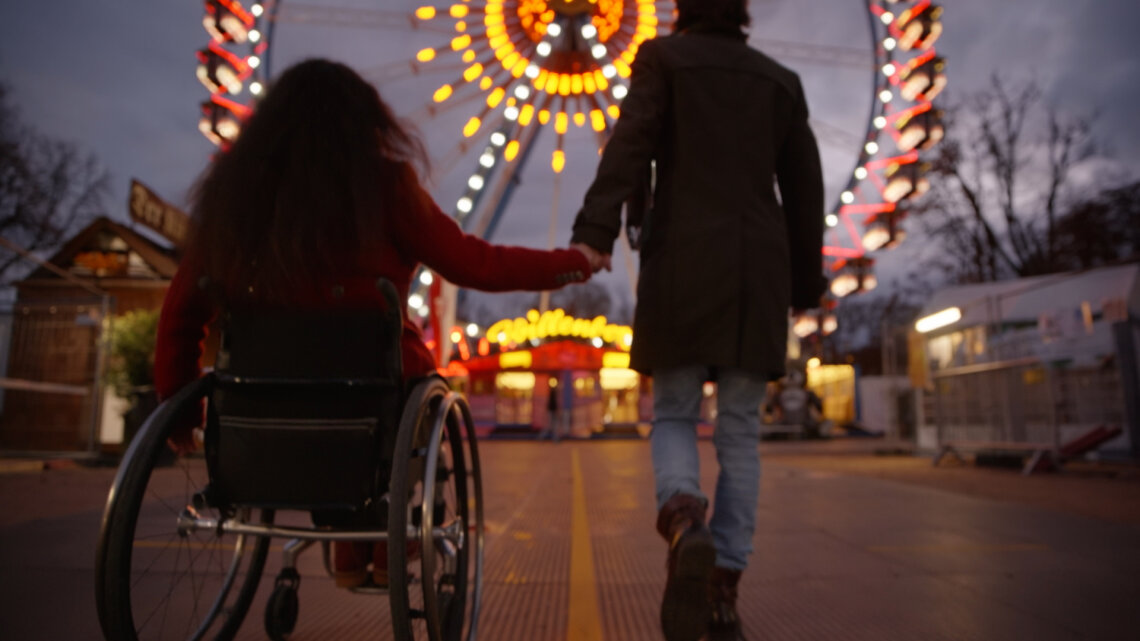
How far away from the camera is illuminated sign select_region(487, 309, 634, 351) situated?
23.2 meters

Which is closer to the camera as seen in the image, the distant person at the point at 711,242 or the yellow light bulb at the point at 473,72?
the distant person at the point at 711,242

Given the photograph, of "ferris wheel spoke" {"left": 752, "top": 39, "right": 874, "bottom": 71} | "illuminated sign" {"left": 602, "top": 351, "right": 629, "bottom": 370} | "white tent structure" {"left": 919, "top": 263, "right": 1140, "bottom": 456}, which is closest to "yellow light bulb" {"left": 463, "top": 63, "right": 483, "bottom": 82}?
"ferris wheel spoke" {"left": 752, "top": 39, "right": 874, "bottom": 71}

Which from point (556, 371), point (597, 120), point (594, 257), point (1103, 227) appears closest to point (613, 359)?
point (556, 371)

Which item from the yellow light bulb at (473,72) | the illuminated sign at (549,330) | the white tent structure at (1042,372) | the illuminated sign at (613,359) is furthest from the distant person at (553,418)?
the white tent structure at (1042,372)

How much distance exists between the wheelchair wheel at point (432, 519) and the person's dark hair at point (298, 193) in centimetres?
36

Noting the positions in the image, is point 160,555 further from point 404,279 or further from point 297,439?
point 404,279

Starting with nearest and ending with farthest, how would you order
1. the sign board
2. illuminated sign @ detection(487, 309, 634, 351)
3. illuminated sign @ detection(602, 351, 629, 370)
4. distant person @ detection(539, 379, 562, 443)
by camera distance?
1. the sign board
2. distant person @ detection(539, 379, 562, 443)
3. illuminated sign @ detection(487, 309, 634, 351)
4. illuminated sign @ detection(602, 351, 629, 370)

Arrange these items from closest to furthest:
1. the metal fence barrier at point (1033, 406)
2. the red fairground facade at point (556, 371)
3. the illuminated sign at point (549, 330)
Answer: the metal fence barrier at point (1033, 406)
the red fairground facade at point (556, 371)
the illuminated sign at point (549, 330)

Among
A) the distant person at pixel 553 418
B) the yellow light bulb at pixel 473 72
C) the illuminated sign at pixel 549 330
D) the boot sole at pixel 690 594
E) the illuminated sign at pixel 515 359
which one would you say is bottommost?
the distant person at pixel 553 418

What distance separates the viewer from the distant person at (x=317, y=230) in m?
1.39

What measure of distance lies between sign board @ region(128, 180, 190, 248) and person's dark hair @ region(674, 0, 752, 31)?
821 centimetres

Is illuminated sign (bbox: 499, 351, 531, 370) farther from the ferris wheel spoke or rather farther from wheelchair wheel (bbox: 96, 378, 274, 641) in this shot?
wheelchair wheel (bbox: 96, 378, 274, 641)

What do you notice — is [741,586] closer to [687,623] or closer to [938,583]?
[938,583]

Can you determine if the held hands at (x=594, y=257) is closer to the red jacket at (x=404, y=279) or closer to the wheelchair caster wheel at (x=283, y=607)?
the red jacket at (x=404, y=279)
